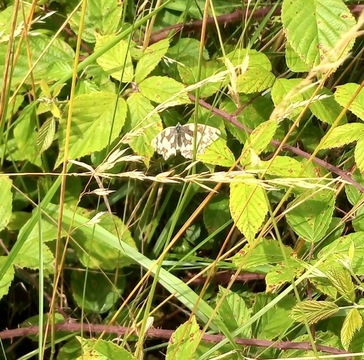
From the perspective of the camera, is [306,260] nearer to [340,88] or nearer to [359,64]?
[340,88]

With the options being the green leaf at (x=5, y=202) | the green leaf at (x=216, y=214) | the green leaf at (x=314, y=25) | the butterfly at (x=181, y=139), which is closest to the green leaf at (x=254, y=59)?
the green leaf at (x=314, y=25)

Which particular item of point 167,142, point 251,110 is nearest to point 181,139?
point 167,142

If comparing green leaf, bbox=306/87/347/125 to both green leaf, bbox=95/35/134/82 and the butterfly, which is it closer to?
the butterfly

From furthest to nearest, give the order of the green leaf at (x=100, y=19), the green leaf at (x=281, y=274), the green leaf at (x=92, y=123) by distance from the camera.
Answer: the green leaf at (x=100, y=19), the green leaf at (x=92, y=123), the green leaf at (x=281, y=274)

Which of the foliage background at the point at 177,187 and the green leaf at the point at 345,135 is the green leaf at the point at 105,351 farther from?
the green leaf at the point at 345,135

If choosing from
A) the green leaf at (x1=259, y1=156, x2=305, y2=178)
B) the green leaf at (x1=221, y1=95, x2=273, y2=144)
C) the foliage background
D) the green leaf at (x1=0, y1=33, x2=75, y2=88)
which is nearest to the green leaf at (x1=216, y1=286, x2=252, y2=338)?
the foliage background

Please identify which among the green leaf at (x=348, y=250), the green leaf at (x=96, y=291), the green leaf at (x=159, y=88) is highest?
the green leaf at (x=159, y=88)

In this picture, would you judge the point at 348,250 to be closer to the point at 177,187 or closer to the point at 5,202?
the point at 177,187
